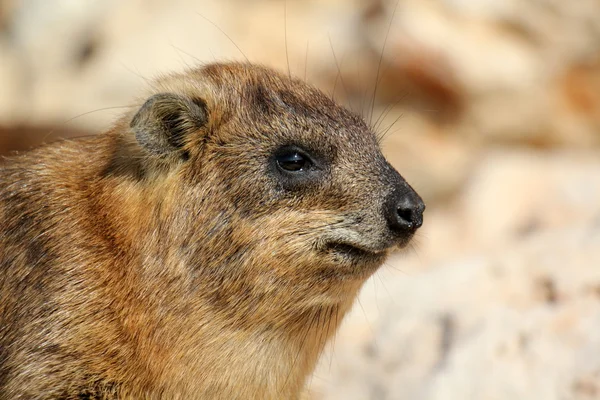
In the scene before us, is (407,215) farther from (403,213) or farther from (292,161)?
(292,161)

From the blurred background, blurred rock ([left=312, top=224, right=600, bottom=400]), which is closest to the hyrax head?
blurred rock ([left=312, top=224, right=600, bottom=400])

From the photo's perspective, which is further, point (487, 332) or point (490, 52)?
point (490, 52)

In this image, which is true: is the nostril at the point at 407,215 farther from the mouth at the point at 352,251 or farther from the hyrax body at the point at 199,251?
the mouth at the point at 352,251

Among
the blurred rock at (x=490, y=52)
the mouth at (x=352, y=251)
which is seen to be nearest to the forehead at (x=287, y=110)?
the mouth at (x=352, y=251)

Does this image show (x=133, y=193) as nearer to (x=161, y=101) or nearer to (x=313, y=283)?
(x=161, y=101)

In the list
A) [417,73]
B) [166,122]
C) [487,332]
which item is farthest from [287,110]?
[417,73]

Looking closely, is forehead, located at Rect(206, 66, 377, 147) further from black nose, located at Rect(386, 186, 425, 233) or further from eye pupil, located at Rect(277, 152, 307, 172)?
black nose, located at Rect(386, 186, 425, 233)

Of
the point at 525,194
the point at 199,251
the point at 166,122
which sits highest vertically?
the point at 166,122
